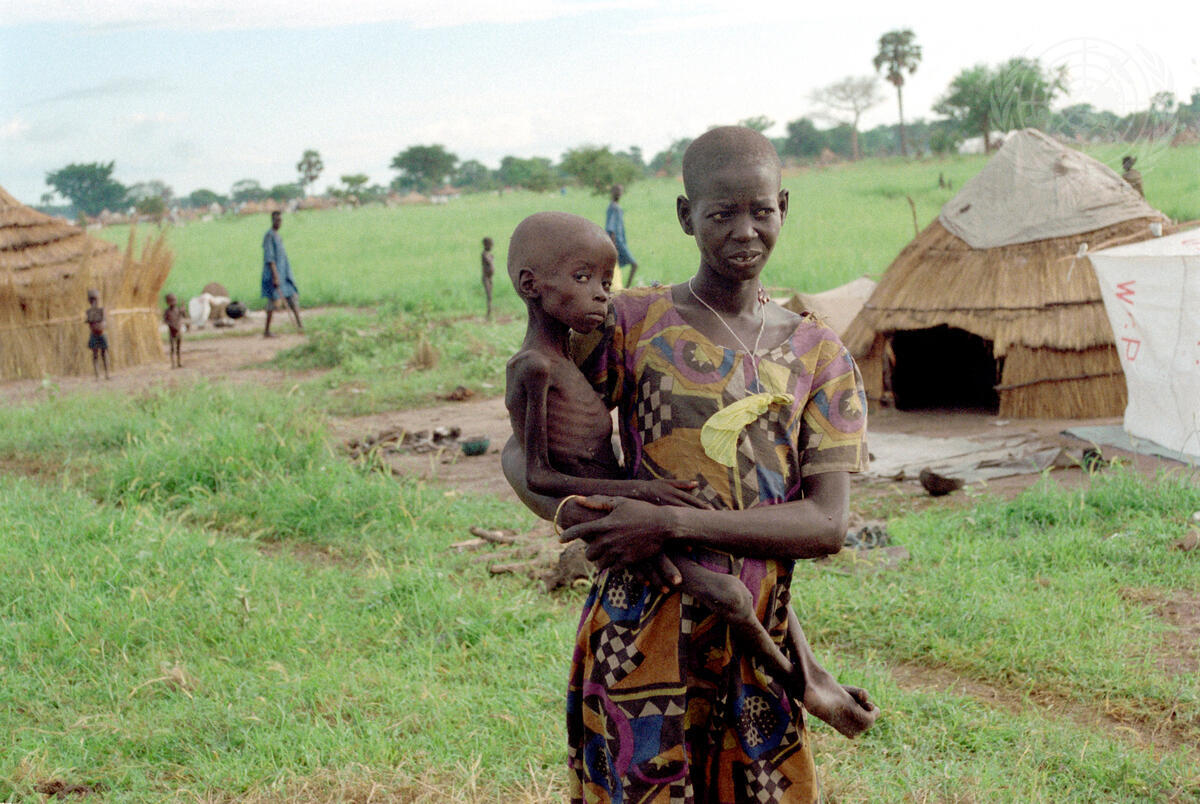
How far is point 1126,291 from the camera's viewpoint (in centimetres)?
549

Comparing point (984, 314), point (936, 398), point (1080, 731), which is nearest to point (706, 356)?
point (1080, 731)

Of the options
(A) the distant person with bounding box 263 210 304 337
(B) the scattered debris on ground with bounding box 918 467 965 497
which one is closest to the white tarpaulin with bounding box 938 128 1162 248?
(B) the scattered debris on ground with bounding box 918 467 965 497

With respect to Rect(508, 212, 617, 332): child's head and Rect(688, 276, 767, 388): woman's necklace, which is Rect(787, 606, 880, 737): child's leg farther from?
Rect(508, 212, 617, 332): child's head

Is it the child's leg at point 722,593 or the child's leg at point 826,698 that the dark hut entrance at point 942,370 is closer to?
the child's leg at point 826,698

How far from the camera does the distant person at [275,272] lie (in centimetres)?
1173

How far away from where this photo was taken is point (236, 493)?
5.22 m

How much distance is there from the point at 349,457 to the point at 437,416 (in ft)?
5.66

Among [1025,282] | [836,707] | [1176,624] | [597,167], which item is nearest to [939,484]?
[1176,624]

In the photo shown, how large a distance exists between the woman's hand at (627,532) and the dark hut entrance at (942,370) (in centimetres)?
658

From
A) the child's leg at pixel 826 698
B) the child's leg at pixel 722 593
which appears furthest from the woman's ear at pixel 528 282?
the child's leg at pixel 826 698

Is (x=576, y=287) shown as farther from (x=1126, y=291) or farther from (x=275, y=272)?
(x=275, y=272)

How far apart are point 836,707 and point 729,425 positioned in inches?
18.0

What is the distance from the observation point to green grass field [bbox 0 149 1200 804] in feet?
9.09

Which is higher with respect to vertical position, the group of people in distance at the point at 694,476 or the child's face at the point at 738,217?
the child's face at the point at 738,217
